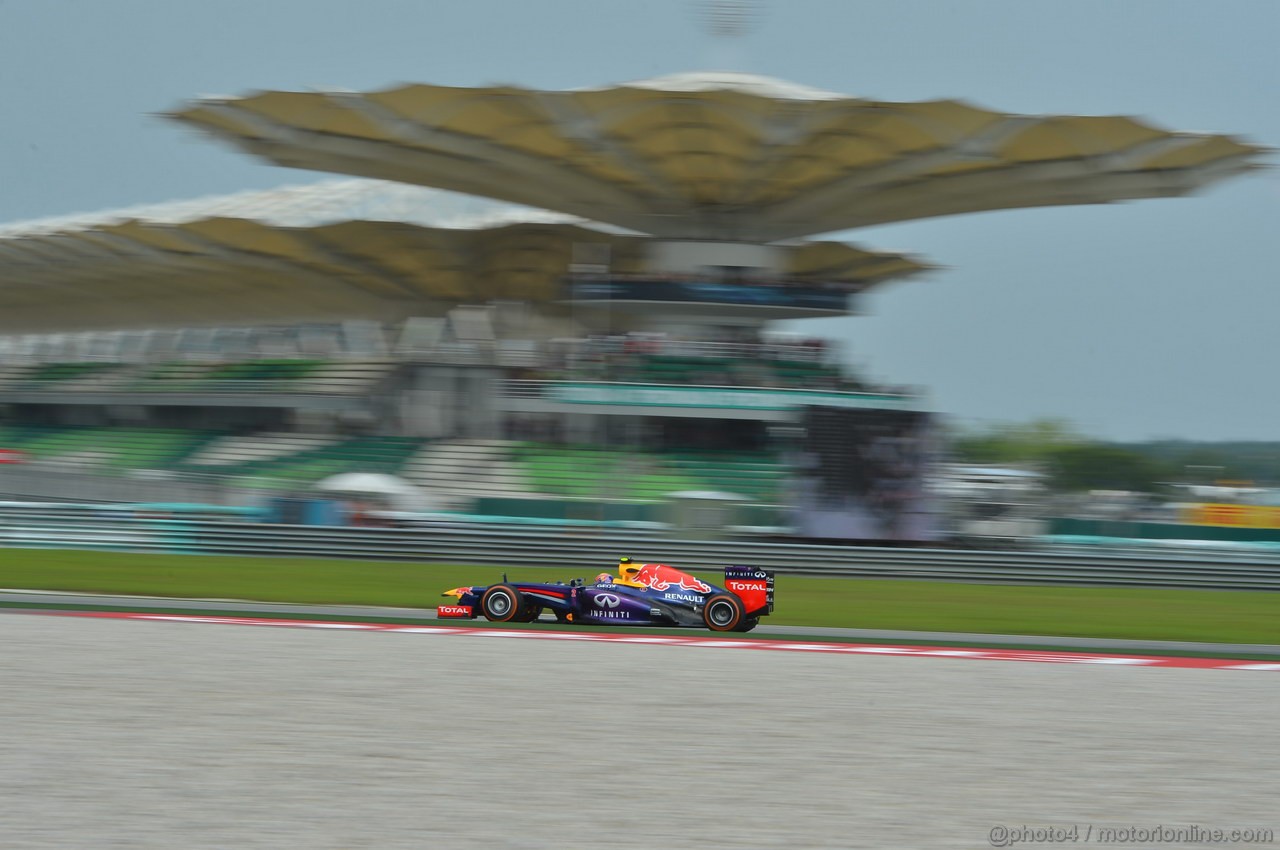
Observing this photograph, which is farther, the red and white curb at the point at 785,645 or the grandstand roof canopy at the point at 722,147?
the grandstand roof canopy at the point at 722,147

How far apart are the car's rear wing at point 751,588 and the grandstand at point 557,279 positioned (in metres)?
10.3

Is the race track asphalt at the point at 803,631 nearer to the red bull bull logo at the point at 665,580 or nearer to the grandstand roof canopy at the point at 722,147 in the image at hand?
the red bull bull logo at the point at 665,580

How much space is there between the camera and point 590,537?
23.6m

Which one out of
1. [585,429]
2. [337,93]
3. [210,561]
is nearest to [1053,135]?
[585,429]

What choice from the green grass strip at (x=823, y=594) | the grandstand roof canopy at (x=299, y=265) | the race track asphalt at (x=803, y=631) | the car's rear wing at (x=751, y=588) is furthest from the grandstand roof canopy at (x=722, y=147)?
the car's rear wing at (x=751, y=588)

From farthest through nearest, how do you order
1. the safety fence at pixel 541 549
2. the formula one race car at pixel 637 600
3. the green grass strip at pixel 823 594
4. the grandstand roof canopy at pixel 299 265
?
the grandstand roof canopy at pixel 299 265
the safety fence at pixel 541 549
the green grass strip at pixel 823 594
the formula one race car at pixel 637 600

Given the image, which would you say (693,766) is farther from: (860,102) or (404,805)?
(860,102)

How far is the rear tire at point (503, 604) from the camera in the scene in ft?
45.3

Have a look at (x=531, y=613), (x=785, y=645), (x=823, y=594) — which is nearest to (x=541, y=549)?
(x=823, y=594)

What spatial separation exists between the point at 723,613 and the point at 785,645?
1.07m

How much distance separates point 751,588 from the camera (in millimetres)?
13656

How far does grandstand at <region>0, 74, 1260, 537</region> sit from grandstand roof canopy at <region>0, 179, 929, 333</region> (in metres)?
0.15

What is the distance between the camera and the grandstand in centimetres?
3038

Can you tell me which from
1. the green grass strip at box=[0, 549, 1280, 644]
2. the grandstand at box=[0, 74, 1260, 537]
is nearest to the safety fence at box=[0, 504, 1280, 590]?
the green grass strip at box=[0, 549, 1280, 644]
